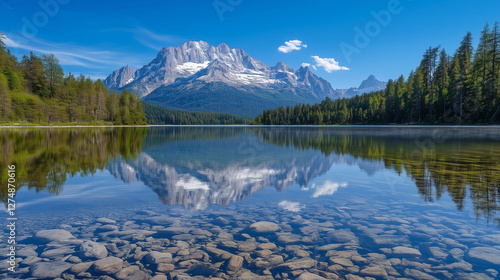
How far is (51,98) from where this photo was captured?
354 feet

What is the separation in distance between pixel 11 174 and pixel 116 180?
5287 mm

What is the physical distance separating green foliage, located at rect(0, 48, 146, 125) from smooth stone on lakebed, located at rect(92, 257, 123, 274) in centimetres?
10017

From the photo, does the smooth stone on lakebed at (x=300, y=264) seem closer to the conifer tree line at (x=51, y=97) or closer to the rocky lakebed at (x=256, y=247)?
the rocky lakebed at (x=256, y=247)

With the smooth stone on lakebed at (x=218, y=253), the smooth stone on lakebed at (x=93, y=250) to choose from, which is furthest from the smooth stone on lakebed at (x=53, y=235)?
the smooth stone on lakebed at (x=218, y=253)

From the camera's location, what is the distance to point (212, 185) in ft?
42.2

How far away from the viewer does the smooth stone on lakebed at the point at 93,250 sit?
5.84 metres

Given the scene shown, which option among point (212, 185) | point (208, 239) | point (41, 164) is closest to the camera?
point (208, 239)

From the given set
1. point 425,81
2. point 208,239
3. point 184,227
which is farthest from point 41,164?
point 425,81

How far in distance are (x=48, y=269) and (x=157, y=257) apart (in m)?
2.07

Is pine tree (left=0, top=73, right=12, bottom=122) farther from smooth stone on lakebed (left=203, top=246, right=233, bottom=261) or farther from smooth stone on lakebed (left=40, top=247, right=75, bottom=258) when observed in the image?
smooth stone on lakebed (left=203, top=246, right=233, bottom=261)

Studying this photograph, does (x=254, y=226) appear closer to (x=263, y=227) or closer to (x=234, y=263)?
(x=263, y=227)

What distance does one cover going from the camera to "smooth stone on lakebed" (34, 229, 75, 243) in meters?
6.67

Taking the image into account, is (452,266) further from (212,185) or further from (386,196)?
(212,185)

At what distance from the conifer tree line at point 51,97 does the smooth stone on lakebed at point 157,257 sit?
100 meters
